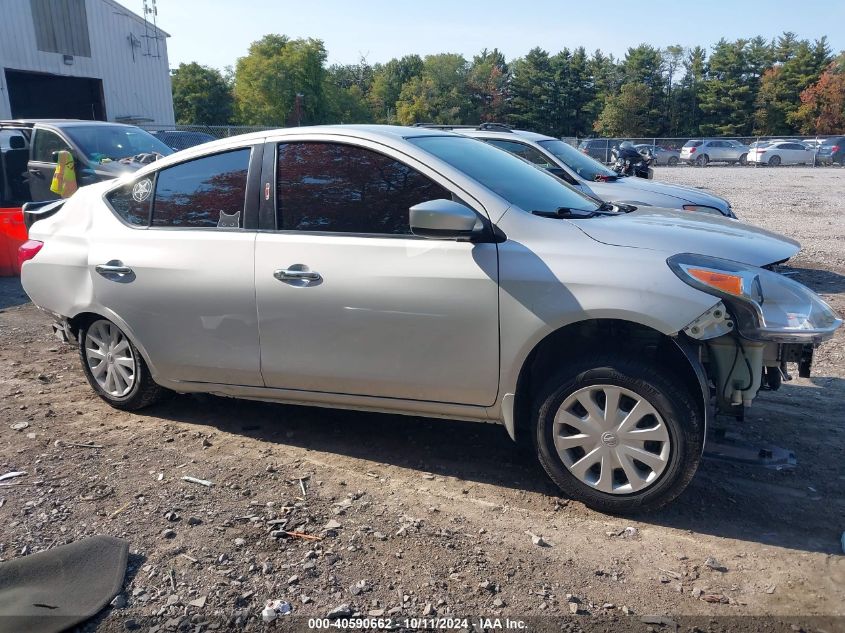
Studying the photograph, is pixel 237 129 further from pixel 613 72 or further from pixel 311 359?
pixel 613 72

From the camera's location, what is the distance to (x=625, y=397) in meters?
3.63

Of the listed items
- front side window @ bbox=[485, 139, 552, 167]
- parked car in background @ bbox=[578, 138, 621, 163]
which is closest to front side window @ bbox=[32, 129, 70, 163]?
front side window @ bbox=[485, 139, 552, 167]

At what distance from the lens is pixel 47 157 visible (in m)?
10.9

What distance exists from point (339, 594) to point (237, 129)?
22.5 metres

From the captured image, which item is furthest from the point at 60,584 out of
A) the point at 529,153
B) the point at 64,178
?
the point at 64,178

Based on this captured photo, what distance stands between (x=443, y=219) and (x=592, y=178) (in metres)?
5.59

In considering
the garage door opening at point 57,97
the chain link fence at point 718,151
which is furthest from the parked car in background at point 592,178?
the chain link fence at point 718,151

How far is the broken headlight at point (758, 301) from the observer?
3.49 metres

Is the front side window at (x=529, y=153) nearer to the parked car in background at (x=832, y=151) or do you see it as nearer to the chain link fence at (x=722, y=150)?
the chain link fence at (x=722, y=150)

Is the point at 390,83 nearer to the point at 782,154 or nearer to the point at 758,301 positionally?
the point at 782,154

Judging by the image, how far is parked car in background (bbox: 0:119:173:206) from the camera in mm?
10461

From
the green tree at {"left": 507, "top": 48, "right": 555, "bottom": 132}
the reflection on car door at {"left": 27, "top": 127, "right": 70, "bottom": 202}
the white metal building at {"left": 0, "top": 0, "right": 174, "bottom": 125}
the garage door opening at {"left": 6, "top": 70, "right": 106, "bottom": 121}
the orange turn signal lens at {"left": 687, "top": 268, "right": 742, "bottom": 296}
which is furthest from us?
the green tree at {"left": 507, "top": 48, "right": 555, "bottom": 132}

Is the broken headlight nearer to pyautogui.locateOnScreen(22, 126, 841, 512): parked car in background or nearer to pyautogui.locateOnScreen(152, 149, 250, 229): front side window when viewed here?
pyautogui.locateOnScreen(22, 126, 841, 512): parked car in background

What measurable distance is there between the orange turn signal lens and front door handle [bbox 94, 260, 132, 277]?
3.41m
